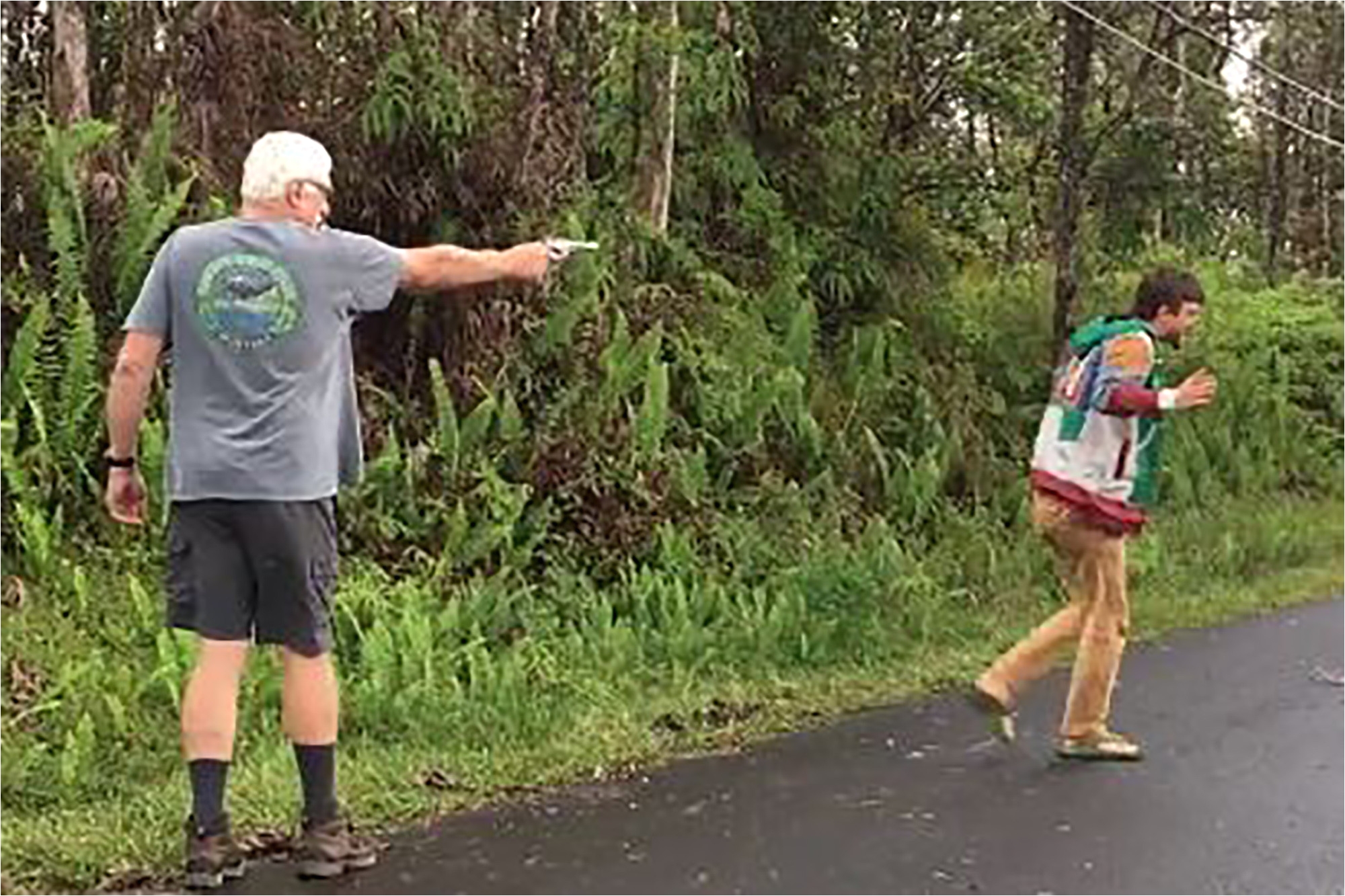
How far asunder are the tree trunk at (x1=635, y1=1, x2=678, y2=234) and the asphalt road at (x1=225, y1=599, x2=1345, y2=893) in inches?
185

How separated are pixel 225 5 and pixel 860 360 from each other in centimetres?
402

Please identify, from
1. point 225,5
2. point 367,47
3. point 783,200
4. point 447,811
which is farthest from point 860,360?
point 447,811

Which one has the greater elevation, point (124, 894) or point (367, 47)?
point (367, 47)

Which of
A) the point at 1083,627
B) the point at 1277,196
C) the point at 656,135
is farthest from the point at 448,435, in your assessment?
the point at 1277,196

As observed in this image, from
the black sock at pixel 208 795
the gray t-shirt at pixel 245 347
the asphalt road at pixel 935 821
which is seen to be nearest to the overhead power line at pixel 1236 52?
the asphalt road at pixel 935 821

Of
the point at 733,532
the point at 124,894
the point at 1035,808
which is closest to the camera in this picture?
the point at 124,894

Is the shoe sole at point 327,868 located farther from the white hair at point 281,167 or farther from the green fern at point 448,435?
the green fern at point 448,435

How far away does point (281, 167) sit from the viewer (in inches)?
189

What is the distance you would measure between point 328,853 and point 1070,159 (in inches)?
345

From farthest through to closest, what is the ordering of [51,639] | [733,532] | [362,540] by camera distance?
1. [733,532]
2. [362,540]
3. [51,639]

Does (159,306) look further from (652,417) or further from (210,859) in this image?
(652,417)

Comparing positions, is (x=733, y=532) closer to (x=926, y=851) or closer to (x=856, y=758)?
(x=856, y=758)

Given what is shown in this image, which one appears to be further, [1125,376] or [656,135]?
[656,135]

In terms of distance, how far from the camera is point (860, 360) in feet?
37.0
